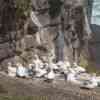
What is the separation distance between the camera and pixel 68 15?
33.7 feet

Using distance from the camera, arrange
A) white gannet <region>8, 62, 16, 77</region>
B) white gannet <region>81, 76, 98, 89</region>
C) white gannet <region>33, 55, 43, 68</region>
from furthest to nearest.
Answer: white gannet <region>33, 55, 43, 68</region>, white gannet <region>8, 62, 16, 77</region>, white gannet <region>81, 76, 98, 89</region>

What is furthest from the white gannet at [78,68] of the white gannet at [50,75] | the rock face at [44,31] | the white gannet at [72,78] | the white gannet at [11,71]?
the white gannet at [11,71]

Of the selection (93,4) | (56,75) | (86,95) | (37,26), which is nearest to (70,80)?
(56,75)

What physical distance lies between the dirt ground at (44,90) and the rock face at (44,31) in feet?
4.57

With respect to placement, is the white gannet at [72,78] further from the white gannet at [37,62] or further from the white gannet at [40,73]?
the white gannet at [37,62]

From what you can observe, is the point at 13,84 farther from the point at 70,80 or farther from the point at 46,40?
the point at 46,40

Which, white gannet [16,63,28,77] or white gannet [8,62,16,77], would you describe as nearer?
white gannet [16,63,28,77]

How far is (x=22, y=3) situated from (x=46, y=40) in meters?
1.41

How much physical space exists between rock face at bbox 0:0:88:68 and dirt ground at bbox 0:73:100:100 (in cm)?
139

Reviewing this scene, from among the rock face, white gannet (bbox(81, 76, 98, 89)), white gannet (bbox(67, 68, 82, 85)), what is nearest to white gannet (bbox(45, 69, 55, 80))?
white gannet (bbox(67, 68, 82, 85))

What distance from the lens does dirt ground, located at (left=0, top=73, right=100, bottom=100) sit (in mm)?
7090

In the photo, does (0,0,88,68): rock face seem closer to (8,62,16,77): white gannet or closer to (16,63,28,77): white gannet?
(8,62,16,77): white gannet

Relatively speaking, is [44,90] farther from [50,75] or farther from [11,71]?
[11,71]

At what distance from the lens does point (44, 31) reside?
10.1 m
